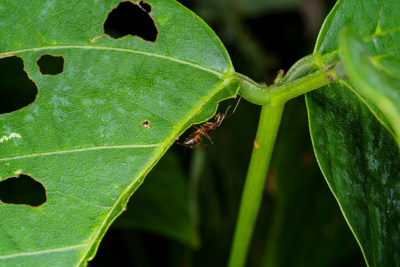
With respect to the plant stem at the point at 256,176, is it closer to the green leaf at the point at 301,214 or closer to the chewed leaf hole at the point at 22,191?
the chewed leaf hole at the point at 22,191

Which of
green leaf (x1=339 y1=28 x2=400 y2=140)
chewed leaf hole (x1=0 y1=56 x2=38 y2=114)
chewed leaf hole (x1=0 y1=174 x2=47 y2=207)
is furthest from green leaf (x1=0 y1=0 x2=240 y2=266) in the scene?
chewed leaf hole (x1=0 y1=56 x2=38 y2=114)

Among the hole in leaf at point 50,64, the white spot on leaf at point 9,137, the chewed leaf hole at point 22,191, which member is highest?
the hole in leaf at point 50,64

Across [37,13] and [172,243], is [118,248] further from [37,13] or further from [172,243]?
[37,13]

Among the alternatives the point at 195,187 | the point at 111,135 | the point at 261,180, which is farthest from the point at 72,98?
the point at 195,187

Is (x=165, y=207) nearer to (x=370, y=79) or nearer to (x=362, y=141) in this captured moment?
(x=362, y=141)

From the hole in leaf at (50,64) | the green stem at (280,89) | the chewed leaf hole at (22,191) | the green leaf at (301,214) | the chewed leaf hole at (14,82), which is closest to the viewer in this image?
the green stem at (280,89)

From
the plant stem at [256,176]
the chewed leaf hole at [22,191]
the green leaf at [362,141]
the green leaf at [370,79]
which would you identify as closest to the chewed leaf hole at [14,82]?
the chewed leaf hole at [22,191]
